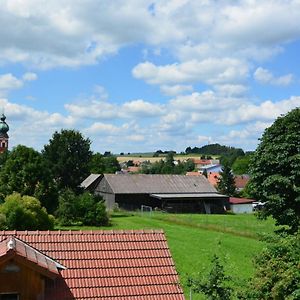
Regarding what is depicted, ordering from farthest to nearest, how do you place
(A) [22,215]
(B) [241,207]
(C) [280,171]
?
1. (B) [241,207]
2. (A) [22,215]
3. (C) [280,171]

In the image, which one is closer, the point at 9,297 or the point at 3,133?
the point at 9,297

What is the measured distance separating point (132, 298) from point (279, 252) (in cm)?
489

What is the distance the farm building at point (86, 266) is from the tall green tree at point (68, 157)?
41394 mm

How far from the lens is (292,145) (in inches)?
1112

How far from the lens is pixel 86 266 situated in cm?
1338

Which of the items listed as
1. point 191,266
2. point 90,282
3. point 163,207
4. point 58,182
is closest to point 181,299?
point 90,282

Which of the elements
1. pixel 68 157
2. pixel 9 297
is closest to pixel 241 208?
pixel 68 157

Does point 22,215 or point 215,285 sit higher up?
point 22,215

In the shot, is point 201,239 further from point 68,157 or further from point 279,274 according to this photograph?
point 279,274

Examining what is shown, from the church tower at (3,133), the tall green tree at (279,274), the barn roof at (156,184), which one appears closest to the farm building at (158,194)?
the barn roof at (156,184)

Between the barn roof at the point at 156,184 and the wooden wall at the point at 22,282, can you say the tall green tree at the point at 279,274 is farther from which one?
the barn roof at the point at 156,184

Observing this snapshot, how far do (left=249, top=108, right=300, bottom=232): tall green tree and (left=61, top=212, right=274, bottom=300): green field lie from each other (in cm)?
308

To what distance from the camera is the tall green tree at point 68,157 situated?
181ft

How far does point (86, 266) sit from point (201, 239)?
→ 1022 inches
